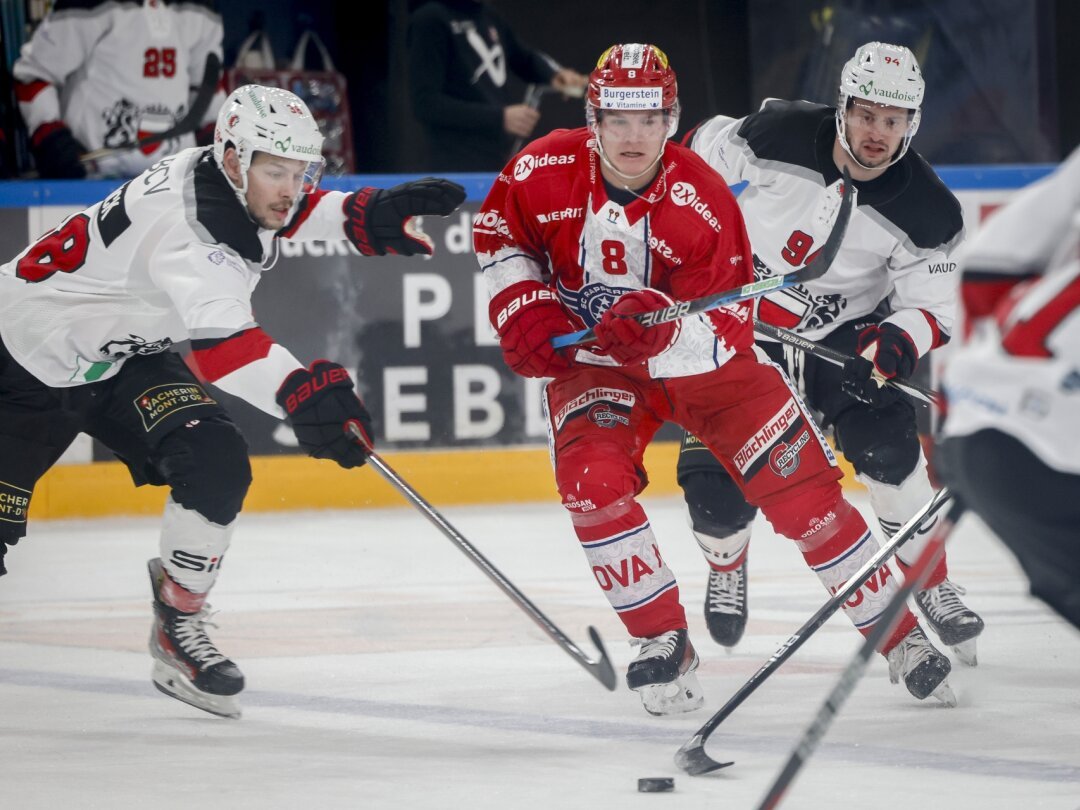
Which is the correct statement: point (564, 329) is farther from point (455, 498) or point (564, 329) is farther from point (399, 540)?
point (455, 498)

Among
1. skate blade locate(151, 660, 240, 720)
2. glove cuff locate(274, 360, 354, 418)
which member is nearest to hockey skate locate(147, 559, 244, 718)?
skate blade locate(151, 660, 240, 720)

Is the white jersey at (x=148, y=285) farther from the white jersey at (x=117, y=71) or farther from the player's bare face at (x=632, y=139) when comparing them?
the white jersey at (x=117, y=71)

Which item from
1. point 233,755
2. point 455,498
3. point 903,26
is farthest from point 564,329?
point 903,26

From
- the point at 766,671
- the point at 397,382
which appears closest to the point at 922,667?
the point at 766,671

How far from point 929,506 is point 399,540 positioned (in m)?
2.80

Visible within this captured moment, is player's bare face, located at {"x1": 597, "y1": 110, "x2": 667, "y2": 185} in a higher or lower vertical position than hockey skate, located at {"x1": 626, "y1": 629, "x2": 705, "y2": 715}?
higher

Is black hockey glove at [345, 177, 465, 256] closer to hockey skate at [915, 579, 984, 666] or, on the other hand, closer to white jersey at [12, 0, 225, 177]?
hockey skate at [915, 579, 984, 666]

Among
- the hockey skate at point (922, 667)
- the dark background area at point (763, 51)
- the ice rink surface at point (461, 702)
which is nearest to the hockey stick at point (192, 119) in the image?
the dark background area at point (763, 51)

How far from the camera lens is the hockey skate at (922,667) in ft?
11.8

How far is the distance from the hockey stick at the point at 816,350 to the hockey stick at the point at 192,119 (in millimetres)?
3027

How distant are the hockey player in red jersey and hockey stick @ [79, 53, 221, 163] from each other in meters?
3.15

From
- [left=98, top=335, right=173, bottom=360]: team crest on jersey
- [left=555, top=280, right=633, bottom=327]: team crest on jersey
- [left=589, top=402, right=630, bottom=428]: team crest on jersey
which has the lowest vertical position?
[left=589, top=402, right=630, bottom=428]: team crest on jersey

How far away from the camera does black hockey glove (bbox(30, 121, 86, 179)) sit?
21.0ft

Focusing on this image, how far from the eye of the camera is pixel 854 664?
7.93ft
